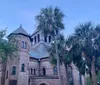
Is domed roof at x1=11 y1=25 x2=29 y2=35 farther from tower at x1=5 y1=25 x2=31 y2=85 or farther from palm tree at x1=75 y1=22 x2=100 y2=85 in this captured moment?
palm tree at x1=75 y1=22 x2=100 y2=85

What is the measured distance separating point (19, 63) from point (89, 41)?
15941mm

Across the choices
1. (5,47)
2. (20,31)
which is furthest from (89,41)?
(20,31)

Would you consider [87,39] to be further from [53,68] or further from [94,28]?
[53,68]

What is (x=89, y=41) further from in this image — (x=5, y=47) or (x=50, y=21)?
(x=5, y=47)

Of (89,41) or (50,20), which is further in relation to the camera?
(50,20)

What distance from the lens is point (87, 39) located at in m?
26.3

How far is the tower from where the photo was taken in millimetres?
33562

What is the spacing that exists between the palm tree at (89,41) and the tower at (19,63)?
42.2 ft

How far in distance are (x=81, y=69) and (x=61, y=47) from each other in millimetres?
5163

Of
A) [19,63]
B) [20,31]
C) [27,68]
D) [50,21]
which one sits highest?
[20,31]

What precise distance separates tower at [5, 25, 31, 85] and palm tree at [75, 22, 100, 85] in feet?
42.2

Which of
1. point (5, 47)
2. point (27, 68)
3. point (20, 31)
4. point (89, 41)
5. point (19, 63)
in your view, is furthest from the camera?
point (20, 31)

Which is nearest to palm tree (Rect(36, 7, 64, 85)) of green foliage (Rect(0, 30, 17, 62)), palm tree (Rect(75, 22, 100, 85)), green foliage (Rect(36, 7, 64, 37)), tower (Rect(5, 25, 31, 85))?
green foliage (Rect(36, 7, 64, 37))

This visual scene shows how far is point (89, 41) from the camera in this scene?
86.0 feet
